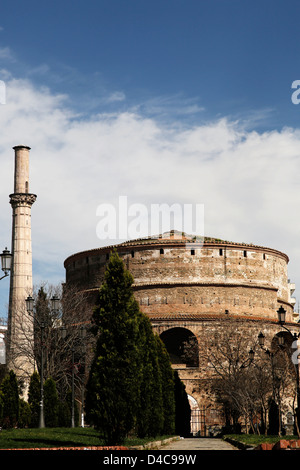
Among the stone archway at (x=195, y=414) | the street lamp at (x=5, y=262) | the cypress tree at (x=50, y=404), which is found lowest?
the stone archway at (x=195, y=414)

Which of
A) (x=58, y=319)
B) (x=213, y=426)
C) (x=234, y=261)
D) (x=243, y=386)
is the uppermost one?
(x=234, y=261)

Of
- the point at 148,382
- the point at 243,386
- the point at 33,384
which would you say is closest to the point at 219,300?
the point at 243,386

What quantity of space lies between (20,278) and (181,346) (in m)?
14.2

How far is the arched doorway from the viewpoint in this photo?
5334 cm

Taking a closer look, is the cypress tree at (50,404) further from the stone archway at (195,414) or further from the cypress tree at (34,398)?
the stone archway at (195,414)

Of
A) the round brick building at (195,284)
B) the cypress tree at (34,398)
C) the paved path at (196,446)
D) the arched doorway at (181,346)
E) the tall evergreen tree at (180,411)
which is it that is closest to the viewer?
the paved path at (196,446)

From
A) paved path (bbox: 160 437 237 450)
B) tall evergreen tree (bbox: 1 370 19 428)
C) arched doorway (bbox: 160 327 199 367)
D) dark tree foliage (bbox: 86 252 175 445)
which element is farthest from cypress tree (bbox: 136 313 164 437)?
arched doorway (bbox: 160 327 199 367)

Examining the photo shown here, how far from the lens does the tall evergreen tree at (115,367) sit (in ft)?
61.5

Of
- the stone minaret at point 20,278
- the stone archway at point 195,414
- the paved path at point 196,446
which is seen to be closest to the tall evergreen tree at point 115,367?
the paved path at point 196,446

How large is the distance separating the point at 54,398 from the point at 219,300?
24559 millimetres

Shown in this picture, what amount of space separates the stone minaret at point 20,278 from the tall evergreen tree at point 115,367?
2828 cm
